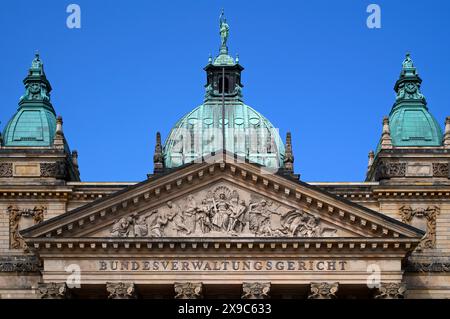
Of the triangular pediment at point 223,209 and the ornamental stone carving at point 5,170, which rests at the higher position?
the ornamental stone carving at point 5,170

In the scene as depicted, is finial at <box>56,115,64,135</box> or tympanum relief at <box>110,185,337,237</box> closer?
tympanum relief at <box>110,185,337,237</box>

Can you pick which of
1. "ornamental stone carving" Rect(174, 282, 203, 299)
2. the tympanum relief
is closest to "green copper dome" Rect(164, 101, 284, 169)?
the tympanum relief

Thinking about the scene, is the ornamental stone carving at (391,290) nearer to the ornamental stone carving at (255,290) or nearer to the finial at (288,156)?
the ornamental stone carving at (255,290)

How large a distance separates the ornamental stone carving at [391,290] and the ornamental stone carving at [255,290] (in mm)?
6097

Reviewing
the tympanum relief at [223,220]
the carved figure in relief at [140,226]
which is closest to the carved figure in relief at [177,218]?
the tympanum relief at [223,220]

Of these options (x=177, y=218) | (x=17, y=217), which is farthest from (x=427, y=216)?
(x=17, y=217)

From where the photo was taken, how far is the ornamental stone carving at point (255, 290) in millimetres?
76188

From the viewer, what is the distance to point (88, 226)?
77.5 meters

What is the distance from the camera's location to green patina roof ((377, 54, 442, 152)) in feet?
285

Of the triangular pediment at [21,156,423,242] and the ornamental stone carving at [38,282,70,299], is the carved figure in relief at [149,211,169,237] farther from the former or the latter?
the ornamental stone carving at [38,282,70,299]

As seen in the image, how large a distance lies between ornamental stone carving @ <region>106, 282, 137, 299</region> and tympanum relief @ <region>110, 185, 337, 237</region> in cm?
282

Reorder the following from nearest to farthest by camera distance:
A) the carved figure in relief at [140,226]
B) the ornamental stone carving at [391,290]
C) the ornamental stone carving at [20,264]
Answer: the ornamental stone carving at [391,290], the carved figure in relief at [140,226], the ornamental stone carving at [20,264]
